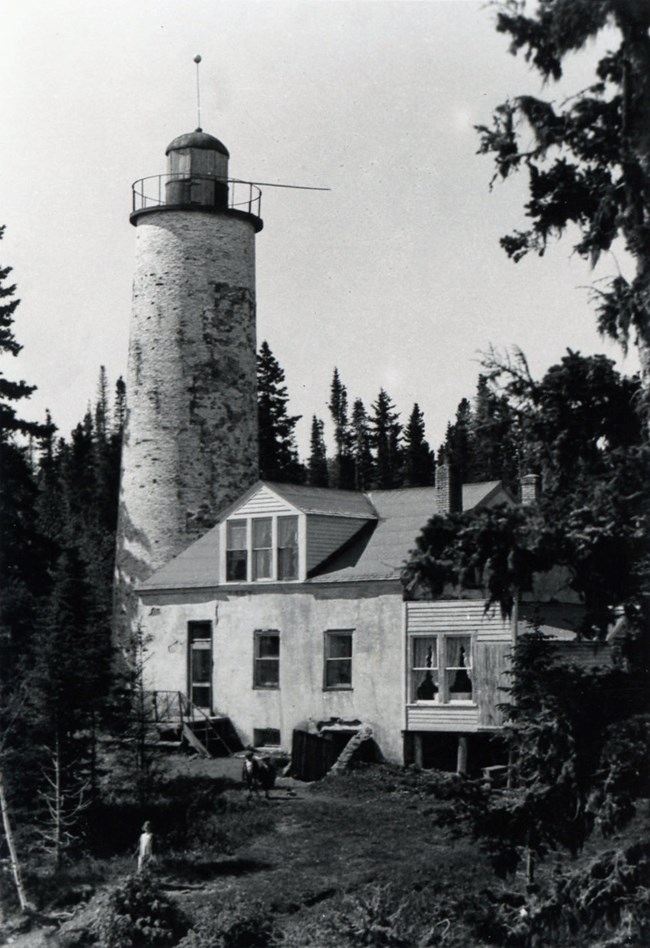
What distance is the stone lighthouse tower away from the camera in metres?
38.5

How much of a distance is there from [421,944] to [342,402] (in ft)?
375

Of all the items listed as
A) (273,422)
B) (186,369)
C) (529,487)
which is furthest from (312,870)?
(273,422)

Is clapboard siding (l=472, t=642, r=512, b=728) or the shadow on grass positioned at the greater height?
clapboard siding (l=472, t=642, r=512, b=728)

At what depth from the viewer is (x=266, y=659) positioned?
32.3 meters

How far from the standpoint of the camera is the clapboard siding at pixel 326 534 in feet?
104

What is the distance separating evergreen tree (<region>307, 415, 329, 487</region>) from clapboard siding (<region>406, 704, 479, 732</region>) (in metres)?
64.2

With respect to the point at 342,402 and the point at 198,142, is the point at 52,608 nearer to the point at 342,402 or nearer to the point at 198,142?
the point at 198,142

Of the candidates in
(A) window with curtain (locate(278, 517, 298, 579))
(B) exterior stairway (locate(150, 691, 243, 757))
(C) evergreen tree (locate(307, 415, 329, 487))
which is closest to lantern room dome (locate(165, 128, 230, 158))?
(A) window with curtain (locate(278, 517, 298, 579))

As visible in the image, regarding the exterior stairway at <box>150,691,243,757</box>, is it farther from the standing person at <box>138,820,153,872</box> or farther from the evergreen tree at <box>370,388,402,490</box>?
the evergreen tree at <box>370,388,402,490</box>

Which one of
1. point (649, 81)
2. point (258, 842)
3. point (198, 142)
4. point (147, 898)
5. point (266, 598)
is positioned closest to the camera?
point (649, 81)

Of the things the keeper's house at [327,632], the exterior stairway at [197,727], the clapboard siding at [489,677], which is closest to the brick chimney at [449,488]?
the keeper's house at [327,632]

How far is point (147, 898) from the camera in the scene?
770 inches

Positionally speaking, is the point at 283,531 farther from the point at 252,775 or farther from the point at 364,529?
the point at 252,775

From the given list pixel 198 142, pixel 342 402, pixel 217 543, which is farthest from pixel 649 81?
pixel 342 402
